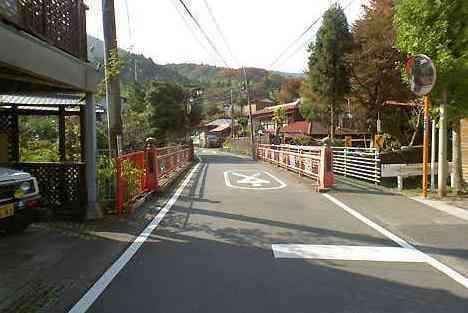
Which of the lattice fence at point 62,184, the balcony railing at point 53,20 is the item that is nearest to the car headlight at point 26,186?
the lattice fence at point 62,184

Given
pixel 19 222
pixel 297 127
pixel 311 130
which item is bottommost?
pixel 19 222

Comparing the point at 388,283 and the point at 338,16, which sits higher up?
the point at 338,16

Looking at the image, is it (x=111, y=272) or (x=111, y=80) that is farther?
(x=111, y=80)

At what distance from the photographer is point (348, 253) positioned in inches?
263

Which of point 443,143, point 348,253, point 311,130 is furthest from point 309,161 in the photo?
point 311,130

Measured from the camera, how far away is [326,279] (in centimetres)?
548

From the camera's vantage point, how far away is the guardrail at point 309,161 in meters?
14.0

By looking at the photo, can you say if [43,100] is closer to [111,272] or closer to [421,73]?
[111,272]

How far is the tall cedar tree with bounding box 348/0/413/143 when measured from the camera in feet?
101

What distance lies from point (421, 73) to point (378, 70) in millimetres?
21580

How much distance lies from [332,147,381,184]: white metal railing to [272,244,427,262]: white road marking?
1096 centimetres

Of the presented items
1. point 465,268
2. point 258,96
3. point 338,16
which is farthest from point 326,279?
point 258,96

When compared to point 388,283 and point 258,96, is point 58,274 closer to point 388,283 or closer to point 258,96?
point 388,283

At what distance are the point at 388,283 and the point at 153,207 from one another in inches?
255
